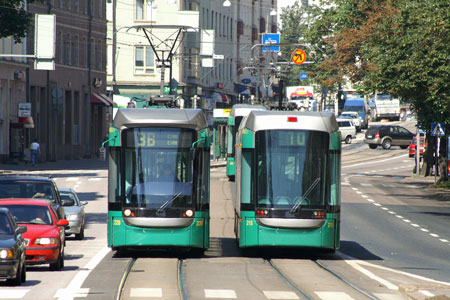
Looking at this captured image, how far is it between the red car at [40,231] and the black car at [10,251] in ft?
4.84

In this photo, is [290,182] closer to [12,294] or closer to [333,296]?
[333,296]

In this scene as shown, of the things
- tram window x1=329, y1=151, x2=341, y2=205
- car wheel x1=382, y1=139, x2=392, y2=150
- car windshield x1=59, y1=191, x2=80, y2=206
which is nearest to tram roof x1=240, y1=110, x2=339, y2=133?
tram window x1=329, y1=151, x2=341, y2=205

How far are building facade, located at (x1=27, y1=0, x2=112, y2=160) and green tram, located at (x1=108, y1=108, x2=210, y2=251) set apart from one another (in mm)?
46604

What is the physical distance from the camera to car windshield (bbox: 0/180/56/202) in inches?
895

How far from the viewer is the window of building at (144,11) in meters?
85.7

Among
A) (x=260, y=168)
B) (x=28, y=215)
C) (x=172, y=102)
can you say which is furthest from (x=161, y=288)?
(x=172, y=102)

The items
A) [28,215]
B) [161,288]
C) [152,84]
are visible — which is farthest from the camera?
[152,84]

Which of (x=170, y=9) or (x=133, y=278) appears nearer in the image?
(x=133, y=278)

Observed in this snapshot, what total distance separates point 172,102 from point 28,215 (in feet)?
25.4

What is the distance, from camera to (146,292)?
1519cm

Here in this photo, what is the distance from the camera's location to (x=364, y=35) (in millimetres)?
56594

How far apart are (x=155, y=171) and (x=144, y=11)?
66.9m

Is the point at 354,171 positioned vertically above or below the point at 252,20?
below

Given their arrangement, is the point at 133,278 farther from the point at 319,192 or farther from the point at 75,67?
the point at 75,67
